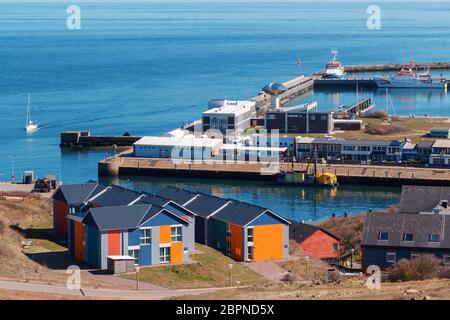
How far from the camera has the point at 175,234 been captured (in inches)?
712

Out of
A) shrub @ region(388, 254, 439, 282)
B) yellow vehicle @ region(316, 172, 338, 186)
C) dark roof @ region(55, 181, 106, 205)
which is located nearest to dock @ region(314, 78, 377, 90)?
yellow vehicle @ region(316, 172, 338, 186)

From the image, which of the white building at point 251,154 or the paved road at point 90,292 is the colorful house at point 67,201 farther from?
the white building at point 251,154

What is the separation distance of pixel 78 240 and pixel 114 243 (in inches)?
39.8

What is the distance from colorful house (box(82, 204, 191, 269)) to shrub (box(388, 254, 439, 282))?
3.86 metres

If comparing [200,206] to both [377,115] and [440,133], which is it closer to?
[440,133]

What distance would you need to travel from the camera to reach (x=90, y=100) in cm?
5675

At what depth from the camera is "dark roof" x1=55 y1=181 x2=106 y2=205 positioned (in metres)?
20.2

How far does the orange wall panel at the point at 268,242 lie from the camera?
19.1m

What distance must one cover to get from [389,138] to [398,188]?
24.7ft

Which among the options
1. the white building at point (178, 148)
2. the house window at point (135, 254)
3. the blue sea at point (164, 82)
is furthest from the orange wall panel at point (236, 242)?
the white building at point (178, 148)

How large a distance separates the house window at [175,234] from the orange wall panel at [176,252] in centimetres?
7

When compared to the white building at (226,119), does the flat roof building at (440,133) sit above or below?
below
